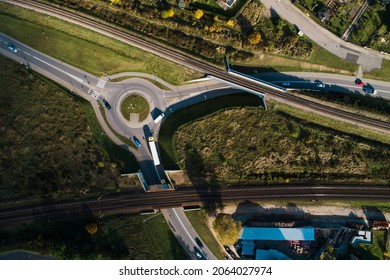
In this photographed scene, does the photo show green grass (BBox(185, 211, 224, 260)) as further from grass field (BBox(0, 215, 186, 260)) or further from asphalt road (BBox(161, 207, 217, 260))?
grass field (BBox(0, 215, 186, 260))

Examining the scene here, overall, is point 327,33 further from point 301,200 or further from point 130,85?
point 130,85

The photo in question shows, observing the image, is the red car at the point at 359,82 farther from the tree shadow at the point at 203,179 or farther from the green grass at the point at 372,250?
the tree shadow at the point at 203,179

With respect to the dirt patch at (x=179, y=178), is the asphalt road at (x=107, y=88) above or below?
above

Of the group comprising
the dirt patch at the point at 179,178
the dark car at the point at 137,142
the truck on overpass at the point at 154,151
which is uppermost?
the dark car at the point at 137,142

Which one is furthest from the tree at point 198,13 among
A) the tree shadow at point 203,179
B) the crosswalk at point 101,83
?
the tree shadow at point 203,179

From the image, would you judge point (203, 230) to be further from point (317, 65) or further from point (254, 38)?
point (317, 65)

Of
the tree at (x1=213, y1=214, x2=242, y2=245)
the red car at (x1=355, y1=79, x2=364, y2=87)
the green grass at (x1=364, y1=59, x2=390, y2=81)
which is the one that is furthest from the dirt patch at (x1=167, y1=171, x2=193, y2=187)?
the green grass at (x1=364, y1=59, x2=390, y2=81)
